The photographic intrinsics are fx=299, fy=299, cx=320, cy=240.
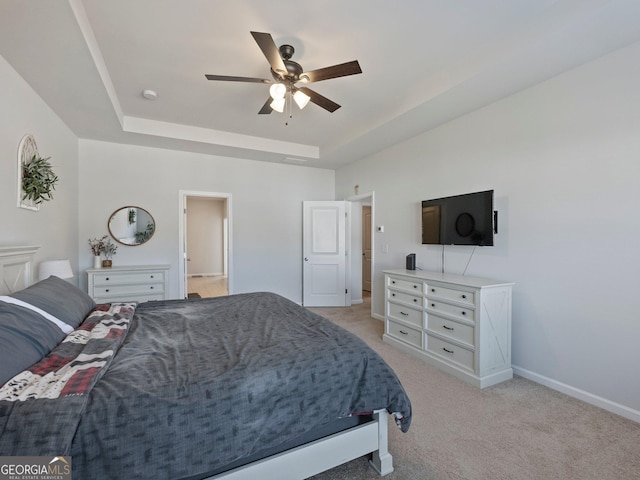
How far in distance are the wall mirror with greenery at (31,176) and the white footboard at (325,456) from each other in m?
2.75

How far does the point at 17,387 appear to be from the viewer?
1110 mm

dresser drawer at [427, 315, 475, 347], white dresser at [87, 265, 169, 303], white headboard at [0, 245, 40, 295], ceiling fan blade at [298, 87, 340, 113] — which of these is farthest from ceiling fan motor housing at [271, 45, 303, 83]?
white dresser at [87, 265, 169, 303]

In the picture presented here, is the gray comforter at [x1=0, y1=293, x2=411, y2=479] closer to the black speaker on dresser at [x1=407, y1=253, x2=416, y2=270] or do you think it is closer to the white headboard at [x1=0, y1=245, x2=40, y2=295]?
the white headboard at [x1=0, y1=245, x2=40, y2=295]

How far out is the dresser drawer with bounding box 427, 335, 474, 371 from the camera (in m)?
2.69

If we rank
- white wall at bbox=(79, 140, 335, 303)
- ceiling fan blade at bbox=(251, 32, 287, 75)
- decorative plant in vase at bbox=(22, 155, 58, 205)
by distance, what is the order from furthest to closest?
white wall at bbox=(79, 140, 335, 303)
decorative plant in vase at bbox=(22, 155, 58, 205)
ceiling fan blade at bbox=(251, 32, 287, 75)

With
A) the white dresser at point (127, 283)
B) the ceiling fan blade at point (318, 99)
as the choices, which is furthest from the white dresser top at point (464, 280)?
the white dresser at point (127, 283)

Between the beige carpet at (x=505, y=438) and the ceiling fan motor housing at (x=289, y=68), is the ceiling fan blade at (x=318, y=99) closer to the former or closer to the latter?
the ceiling fan motor housing at (x=289, y=68)

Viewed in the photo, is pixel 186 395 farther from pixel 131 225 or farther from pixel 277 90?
pixel 131 225

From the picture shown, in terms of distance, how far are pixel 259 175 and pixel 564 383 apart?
15.5ft

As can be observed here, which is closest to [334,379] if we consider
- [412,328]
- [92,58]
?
[412,328]

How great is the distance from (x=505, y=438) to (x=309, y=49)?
125 inches

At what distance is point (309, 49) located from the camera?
96.7 inches

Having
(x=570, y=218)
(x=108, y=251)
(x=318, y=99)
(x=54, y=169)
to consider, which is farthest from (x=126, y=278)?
(x=570, y=218)

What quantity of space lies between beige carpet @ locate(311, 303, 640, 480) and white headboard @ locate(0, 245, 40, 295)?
248cm
